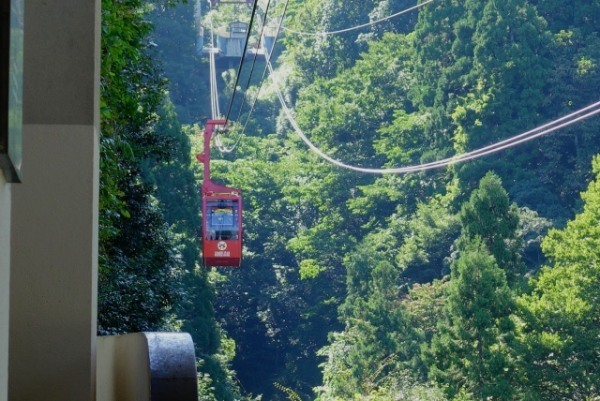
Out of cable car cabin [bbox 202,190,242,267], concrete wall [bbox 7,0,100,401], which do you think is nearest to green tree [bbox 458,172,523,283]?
cable car cabin [bbox 202,190,242,267]

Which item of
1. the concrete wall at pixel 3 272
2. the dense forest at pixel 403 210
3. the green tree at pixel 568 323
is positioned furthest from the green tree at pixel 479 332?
the concrete wall at pixel 3 272

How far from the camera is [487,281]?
120 ft

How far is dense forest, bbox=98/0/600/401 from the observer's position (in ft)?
121

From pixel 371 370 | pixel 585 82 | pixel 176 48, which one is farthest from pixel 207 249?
pixel 176 48

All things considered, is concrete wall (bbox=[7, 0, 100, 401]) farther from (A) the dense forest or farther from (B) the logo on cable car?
(B) the logo on cable car

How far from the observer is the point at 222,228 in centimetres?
3036

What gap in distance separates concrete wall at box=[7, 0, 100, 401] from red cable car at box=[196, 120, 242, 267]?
23.2 meters

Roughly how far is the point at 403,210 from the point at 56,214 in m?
50.2

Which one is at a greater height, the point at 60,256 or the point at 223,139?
the point at 223,139

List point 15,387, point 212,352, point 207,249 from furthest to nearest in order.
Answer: point 212,352
point 207,249
point 15,387

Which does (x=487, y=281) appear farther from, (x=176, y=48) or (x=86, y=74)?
(x=176, y=48)

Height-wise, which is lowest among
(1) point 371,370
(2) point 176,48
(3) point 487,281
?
(1) point 371,370

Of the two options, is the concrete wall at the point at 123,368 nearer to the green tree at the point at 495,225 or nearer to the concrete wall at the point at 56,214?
the concrete wall at the point at 56,214

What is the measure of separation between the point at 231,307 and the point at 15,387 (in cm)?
5137
